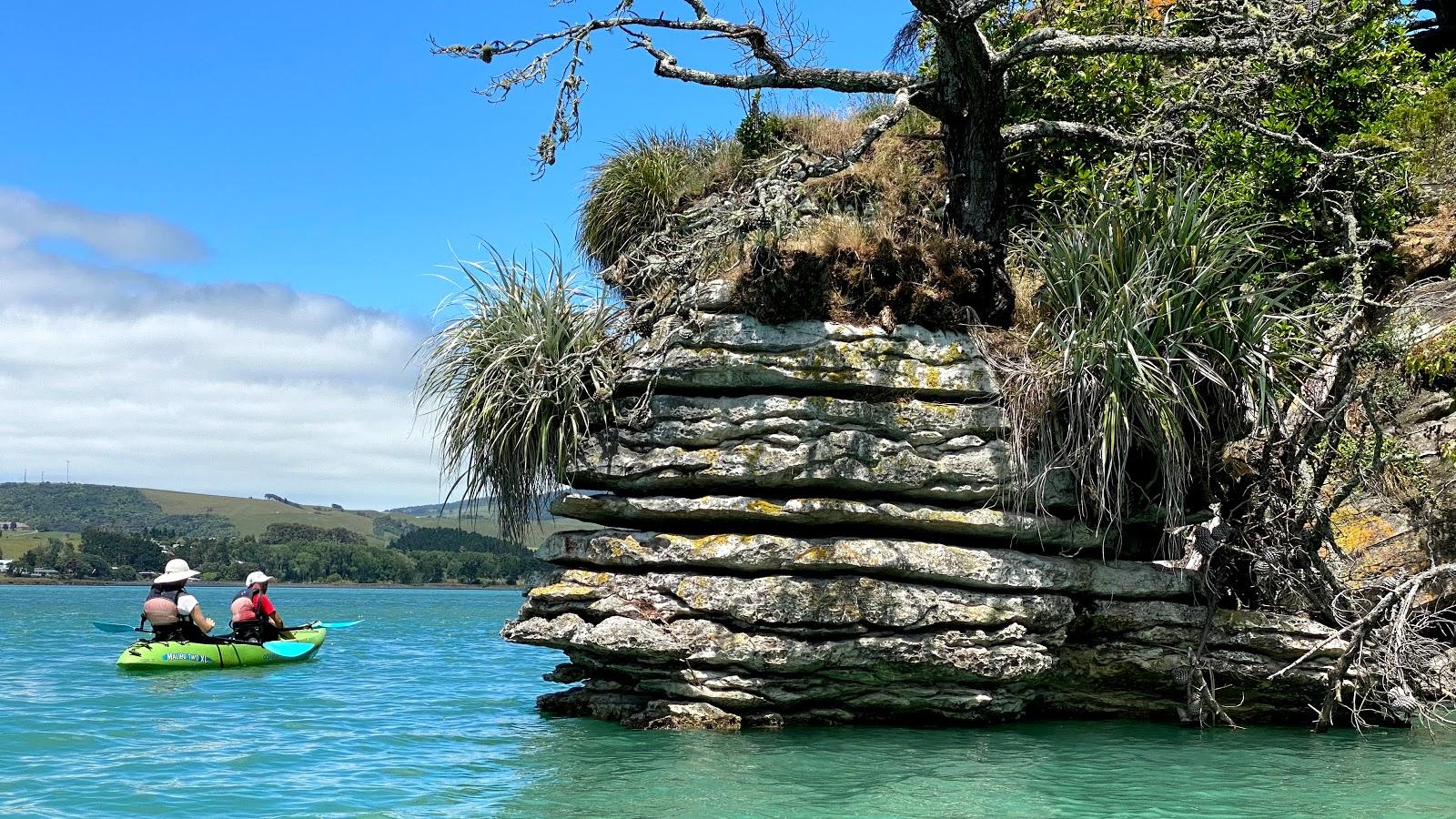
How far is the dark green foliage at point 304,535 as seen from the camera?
570 feet

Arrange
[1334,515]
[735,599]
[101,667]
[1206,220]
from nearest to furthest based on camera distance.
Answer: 1. [735,599]
2. [1206,220]
3. [1334,515]
4. [101,667]

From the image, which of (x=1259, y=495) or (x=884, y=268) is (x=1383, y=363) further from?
(x=884, y=268)

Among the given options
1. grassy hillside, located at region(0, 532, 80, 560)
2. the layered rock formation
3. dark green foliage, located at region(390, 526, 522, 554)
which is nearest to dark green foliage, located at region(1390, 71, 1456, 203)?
the layered rock formation

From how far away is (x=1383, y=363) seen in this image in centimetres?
1225

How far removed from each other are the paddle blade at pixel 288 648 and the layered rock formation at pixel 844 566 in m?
11.0

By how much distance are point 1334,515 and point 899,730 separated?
6.17 meters

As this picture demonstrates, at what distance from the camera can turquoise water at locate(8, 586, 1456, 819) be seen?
8516 millimetres

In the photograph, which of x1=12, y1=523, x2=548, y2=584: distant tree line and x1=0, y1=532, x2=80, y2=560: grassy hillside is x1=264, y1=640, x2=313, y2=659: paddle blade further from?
x1=0, y1=532, x2=80, y2=560: grassy hillside

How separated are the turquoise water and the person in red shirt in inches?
255

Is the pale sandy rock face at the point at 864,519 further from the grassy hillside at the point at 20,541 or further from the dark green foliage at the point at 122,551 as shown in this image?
the grassy hillside at the point at 20,541

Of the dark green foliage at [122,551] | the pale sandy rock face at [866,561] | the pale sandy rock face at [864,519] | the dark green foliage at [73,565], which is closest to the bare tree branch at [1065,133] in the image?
the pale sandy rock face at [864,519]

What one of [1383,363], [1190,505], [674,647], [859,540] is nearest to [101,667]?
[674,647]

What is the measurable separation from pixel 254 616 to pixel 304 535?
164 metres

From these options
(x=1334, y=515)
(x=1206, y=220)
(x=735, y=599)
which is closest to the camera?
(x=735, y=599)
